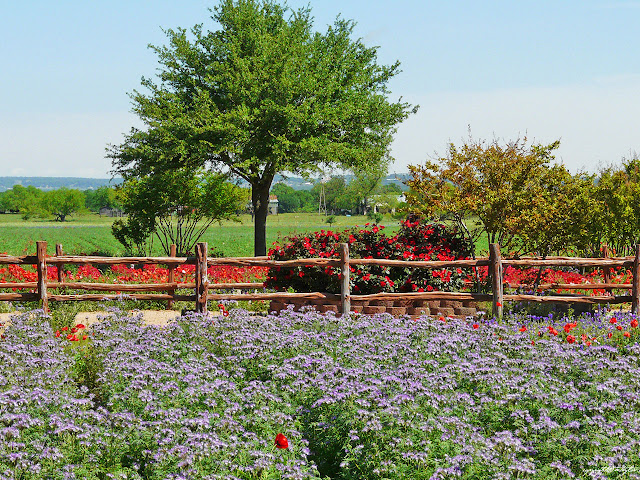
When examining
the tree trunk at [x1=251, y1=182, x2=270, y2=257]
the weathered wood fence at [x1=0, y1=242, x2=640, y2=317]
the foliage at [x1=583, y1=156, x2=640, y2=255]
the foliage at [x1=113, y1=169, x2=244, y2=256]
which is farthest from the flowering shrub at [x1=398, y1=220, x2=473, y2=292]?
the foliage at [x1=113, y1=169, x2=244, y2=256]

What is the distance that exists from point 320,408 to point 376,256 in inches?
311

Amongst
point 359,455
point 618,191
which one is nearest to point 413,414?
point 359,455

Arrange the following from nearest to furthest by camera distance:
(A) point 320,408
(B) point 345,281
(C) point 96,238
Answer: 1. (A) point 320,408
2. (B) point 345,281
3. (C) point 96,238

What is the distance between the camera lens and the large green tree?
936 inches

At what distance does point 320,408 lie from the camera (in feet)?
19.6

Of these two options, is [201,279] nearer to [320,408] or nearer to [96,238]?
[320,408]

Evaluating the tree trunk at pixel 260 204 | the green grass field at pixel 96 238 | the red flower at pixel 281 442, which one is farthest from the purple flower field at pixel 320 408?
the tree trunk at pixel 260 204

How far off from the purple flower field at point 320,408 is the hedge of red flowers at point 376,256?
15.0 feet

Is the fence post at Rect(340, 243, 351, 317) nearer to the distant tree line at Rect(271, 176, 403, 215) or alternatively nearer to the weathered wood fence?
the weathered wood fence

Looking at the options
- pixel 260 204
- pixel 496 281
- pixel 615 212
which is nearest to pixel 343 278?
pixel 496 281

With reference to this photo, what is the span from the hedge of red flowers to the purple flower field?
457cm

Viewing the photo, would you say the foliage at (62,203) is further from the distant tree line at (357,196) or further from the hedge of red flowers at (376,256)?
Answer: the hedge of red flowers at (376,256)

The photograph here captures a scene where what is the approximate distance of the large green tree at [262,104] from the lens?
23766mm

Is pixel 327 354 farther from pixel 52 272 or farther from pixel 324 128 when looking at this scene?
pixel 324 128
